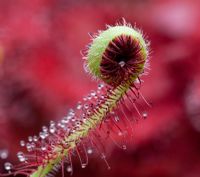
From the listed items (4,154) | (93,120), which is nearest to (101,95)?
(93,120)

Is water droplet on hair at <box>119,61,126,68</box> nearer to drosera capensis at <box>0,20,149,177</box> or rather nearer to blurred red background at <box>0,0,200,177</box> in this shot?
drosera capensis at <box>0,20,149,177</box>

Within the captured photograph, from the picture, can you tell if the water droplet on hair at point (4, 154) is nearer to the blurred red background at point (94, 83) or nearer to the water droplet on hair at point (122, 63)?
the blurred red background at point (94, 83)

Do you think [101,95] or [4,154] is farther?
[4,154]

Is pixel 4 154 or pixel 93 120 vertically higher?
pixel 4 154

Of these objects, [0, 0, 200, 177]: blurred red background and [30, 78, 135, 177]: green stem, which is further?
[0, 0, 200, 177]: blurred red background

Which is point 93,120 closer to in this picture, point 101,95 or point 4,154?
point 101,95

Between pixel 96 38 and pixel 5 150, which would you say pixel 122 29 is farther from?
pixel 5 150

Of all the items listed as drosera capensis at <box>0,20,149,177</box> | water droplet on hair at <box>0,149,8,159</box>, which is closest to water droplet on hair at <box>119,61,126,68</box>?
drosera capensis at <box>0,20,149,177</box>

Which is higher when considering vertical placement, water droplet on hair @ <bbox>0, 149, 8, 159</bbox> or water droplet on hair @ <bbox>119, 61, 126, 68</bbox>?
water droplet on hair @ <bbox>0, 149, 8, 159</bbox>

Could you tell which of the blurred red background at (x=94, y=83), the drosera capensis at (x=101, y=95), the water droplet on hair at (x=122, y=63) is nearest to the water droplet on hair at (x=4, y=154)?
the blurred red background at (x=94, y=83)
